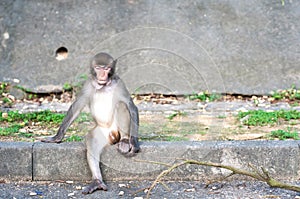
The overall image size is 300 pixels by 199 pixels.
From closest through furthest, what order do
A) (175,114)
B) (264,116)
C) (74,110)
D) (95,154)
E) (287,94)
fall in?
(95,154)
(74,110)
(264,116)
(175,114)
(287,94)

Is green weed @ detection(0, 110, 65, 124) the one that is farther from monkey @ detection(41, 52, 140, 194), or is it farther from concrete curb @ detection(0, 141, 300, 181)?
concrete curb @ detection(0, 141, 300, 181)

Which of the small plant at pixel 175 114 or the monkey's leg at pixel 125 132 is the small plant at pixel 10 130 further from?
the small plant at pixel 175 114

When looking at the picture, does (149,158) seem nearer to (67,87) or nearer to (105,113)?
(105,113)

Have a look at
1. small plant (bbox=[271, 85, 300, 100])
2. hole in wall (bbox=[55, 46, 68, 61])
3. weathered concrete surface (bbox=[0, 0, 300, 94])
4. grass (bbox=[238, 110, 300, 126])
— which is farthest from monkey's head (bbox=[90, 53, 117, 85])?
small plant (bbox=[271, 85, 300, 100])

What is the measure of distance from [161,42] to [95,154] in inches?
129

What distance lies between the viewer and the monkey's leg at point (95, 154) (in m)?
5.37

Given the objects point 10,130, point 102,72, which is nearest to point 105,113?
point 102,72

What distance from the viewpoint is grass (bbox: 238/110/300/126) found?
22.9ft

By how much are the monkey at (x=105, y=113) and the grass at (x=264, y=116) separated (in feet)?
5.77

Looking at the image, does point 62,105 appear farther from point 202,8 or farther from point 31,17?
point 202,8

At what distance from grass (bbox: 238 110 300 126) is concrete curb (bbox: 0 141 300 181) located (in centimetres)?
133

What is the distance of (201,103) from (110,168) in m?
2.80

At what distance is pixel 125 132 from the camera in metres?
5.82

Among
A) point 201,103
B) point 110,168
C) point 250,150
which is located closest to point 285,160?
point 250,150
